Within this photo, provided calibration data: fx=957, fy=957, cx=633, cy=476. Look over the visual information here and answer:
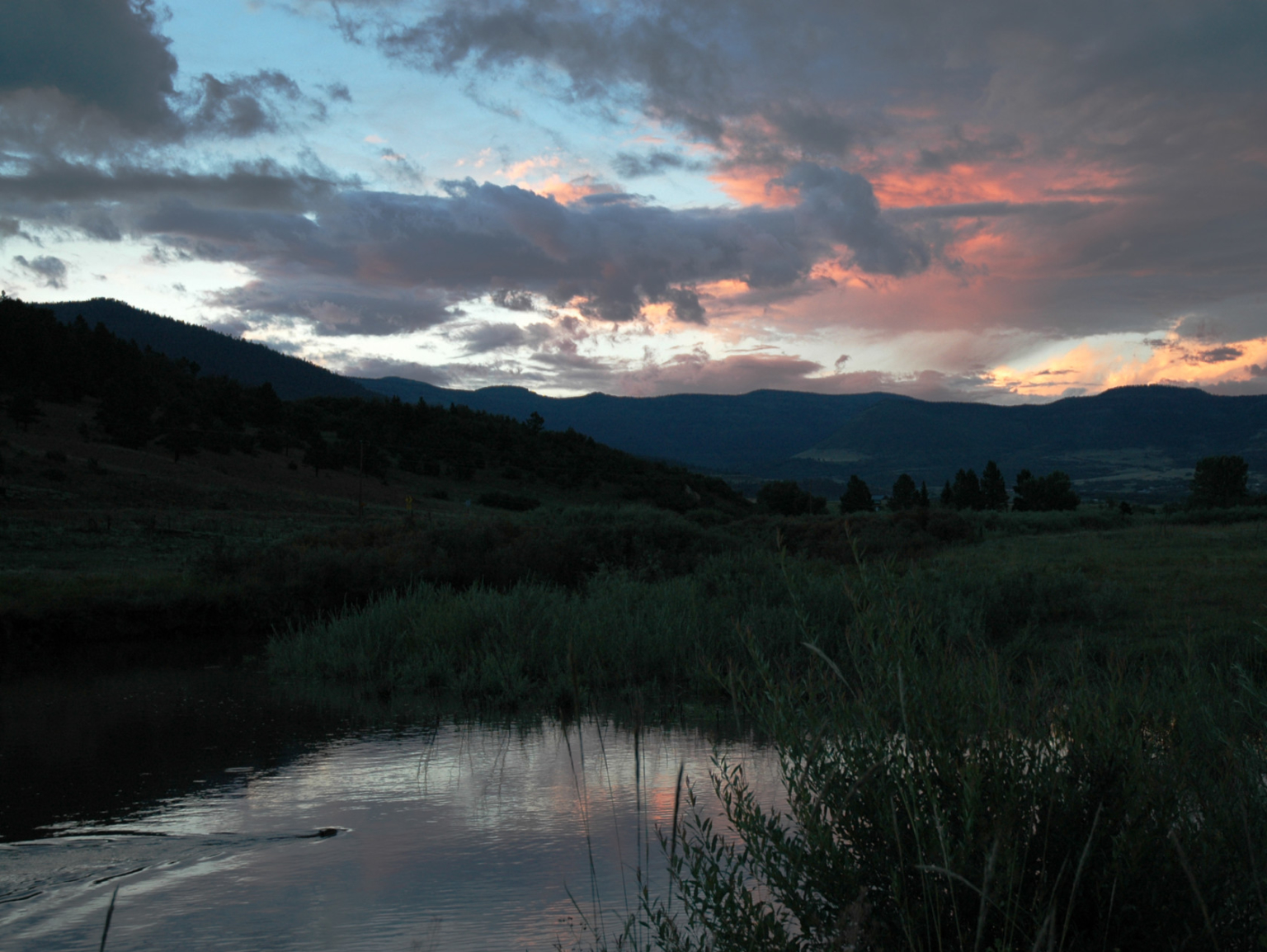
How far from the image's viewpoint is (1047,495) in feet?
235

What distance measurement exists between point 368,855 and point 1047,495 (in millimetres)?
72954

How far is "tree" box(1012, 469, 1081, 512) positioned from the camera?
228ft

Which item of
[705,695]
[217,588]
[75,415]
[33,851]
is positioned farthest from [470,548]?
[75,415]

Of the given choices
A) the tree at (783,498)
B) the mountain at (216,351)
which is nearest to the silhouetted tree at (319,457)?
the tree at (783,498)

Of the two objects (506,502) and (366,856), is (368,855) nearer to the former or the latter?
(366,856)

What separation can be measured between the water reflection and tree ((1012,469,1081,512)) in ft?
207

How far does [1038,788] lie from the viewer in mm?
3635

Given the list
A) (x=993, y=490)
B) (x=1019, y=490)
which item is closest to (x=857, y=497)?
(x=993, y=490)

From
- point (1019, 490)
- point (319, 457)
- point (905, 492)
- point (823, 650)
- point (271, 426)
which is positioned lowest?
point (1019, 490)

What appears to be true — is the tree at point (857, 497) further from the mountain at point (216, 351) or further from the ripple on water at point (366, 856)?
the mountain at point (216, 351)

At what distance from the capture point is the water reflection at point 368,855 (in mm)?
5312

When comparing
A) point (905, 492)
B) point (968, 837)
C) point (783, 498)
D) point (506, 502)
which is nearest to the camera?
point (968, 837)

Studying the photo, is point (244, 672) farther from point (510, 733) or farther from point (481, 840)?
point (481, 840)

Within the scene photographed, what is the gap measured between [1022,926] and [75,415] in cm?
6313
